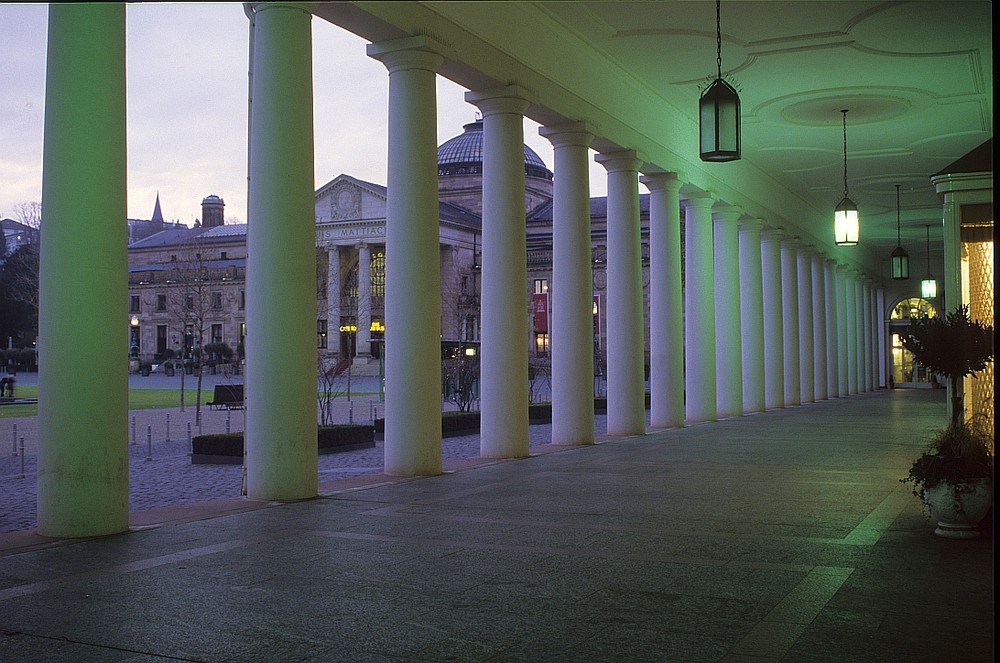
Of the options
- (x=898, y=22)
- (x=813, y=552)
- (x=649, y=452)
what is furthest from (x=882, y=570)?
(x=898, y=22)

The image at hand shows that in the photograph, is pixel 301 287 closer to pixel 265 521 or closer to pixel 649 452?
pixel 265 521

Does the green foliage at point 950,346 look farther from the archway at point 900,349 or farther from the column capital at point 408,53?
the archway at point 900,349

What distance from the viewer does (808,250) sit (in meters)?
36.8

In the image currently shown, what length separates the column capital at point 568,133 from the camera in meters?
17.6

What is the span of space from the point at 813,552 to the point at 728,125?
4.26 meters

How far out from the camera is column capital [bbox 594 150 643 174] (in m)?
19.9

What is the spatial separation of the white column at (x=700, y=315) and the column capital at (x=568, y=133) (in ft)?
23.9

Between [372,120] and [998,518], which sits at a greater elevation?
[372,120]

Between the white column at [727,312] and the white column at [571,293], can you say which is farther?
the white column at [727,312]

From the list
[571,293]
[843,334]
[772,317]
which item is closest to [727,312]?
[772,317]

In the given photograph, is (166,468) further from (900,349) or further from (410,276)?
(900,349)

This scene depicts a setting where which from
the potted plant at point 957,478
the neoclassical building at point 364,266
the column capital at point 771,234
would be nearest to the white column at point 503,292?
the potted plant at point 957,478

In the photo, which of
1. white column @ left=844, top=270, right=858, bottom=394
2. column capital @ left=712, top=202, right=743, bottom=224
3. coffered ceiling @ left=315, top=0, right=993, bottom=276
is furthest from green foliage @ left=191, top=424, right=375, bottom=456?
white column @ left=844, top=270, right=858, bottom=394

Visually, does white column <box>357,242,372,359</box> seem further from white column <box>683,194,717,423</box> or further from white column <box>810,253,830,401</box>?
white column <box>683,194,717,423</box>
